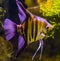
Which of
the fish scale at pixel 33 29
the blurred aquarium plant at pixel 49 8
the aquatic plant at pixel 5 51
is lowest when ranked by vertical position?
the aquatic plant at pixel 5 51

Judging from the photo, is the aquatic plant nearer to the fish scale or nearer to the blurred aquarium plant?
the fish scale

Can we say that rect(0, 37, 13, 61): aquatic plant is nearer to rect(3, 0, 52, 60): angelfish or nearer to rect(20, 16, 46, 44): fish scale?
rect(3, 0, 52, 60): angelfish

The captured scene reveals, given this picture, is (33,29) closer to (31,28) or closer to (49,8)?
(31,28)

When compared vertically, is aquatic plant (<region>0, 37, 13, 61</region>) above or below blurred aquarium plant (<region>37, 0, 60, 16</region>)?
below

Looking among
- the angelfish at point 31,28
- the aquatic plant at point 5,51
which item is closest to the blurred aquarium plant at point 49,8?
the angelfish at point 31,28

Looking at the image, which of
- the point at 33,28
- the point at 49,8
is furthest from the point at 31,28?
the point at 49,8

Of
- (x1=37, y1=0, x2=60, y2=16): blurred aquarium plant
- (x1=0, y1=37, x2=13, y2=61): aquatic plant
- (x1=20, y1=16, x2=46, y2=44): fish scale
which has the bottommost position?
(x1=0, y1=37, x2=13, y2=61): aquatic plant

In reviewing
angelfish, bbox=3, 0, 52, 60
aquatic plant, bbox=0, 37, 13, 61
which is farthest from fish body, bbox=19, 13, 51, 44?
aquatic plant, bbox=0, 37, 13, 61

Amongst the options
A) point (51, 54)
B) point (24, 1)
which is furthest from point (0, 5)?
point (51, 54)

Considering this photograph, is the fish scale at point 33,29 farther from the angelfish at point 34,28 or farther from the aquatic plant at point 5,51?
the aquatic plant at point 5,51

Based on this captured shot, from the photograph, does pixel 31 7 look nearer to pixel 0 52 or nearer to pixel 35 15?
pixel 35 15

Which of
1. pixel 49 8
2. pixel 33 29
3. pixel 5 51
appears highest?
pixel 49 8
